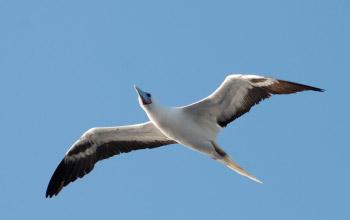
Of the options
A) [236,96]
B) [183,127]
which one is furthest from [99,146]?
[236,96]

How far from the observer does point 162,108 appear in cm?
1634

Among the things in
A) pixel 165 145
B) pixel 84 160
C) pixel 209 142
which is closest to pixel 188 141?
pixel 209 142

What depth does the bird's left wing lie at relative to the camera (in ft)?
58.1

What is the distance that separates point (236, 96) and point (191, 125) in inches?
43.6

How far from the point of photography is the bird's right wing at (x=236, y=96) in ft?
52.2

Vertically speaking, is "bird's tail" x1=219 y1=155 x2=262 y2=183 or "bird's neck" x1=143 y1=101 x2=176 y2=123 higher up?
"bird's neck" x1=143 y1=101 x2=176 y2=123

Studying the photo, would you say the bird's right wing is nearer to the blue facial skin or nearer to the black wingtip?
the blue facial skin

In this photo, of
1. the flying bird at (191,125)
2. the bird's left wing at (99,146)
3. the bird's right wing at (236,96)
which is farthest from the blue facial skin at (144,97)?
the bird's left wing at (99,146)

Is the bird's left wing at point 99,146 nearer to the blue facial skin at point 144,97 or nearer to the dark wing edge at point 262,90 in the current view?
the blue facial skin at point 144,97

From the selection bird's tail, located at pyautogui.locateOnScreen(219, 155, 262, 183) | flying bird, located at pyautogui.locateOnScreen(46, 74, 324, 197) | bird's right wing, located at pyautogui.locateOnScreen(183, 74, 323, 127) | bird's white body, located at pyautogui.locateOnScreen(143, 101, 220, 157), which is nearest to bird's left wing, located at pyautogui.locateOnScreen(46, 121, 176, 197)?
flying bird, located at pyautogui.locateOnScreen(46, 74, 324, 197)

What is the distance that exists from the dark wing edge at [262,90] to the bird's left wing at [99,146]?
2.04 m

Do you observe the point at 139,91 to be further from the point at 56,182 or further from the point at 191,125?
the point at 56,182

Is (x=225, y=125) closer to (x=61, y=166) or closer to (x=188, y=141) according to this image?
(x=188, y=141)

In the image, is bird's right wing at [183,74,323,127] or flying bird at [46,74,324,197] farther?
flying bird at [46,74,324,197]
